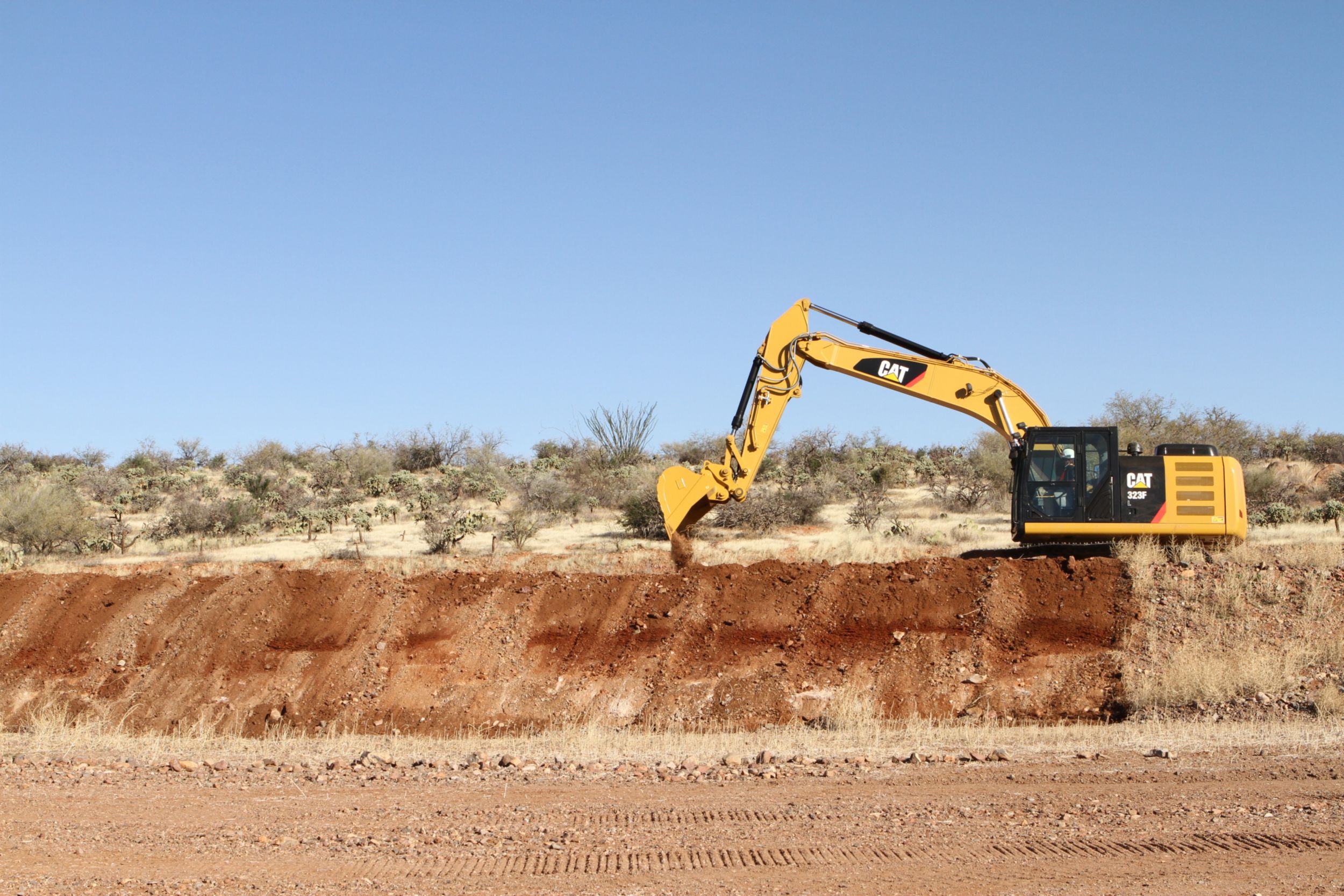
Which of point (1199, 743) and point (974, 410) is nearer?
point (1199, 743)

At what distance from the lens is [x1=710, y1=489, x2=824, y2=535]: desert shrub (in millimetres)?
30250

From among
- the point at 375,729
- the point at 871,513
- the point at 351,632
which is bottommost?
the point at 375,729

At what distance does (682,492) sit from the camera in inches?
643

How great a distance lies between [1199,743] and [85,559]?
76.7 ft

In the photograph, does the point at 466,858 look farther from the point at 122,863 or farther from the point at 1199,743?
the point at 1199,743

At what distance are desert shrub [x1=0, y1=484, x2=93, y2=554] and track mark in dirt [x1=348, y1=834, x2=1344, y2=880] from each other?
77.8ft

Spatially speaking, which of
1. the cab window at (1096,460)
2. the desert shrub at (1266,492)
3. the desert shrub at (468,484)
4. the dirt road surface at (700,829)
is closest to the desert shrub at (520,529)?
the desert shrub at (468,484)

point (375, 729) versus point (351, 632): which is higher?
point (351, 632)

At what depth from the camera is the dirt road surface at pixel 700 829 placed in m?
6.65

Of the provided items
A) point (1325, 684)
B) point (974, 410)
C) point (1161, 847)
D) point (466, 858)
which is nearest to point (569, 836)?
point (466, 858)

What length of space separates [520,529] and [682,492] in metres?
12.4

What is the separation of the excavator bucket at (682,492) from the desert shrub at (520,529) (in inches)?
444

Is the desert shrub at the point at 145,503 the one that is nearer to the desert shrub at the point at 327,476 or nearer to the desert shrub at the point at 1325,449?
the desert shrub at the point at 327,476

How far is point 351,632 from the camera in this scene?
672 inches
